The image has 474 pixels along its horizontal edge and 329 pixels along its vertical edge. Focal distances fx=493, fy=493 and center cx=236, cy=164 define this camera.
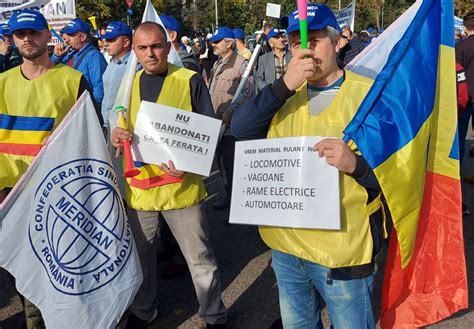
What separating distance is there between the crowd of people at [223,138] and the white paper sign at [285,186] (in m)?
0.07

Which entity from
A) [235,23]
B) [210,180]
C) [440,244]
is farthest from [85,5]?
[440,244]

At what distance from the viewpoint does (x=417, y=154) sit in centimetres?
199

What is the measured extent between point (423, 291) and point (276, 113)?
3.77 ft

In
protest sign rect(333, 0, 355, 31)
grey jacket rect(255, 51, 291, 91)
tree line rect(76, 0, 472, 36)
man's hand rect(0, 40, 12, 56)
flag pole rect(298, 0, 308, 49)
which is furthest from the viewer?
tree line rect(76, 0, 472, 36)

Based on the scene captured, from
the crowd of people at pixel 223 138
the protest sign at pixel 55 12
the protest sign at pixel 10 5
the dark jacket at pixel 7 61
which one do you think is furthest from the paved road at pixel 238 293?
the protest sign at pixel 55 12

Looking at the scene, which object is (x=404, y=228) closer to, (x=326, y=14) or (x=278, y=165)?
(x=278, y=165)

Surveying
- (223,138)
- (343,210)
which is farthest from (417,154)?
(223,138)

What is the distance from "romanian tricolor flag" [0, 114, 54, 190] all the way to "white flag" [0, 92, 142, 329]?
1.53 feet

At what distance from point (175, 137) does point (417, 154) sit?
4.22 ft

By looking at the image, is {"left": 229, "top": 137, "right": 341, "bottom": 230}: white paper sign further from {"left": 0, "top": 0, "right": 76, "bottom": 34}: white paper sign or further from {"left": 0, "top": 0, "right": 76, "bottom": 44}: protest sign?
{"left": 0, "top": 0, "right": 76, "bottom": 34}: white paper sign

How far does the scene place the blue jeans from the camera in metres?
2.01

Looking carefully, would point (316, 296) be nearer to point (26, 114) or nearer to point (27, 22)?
point (26, 114)

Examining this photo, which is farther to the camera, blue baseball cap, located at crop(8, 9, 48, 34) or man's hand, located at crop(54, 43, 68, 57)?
man's hand, located at crop(54, 43, 68, 57)

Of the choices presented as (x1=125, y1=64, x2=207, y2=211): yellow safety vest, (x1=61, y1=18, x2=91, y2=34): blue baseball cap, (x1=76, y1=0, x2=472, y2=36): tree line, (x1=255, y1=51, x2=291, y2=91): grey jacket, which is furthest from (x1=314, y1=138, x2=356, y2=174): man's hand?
(x1=76, y1=0, x2=472, y2=36): tree line
